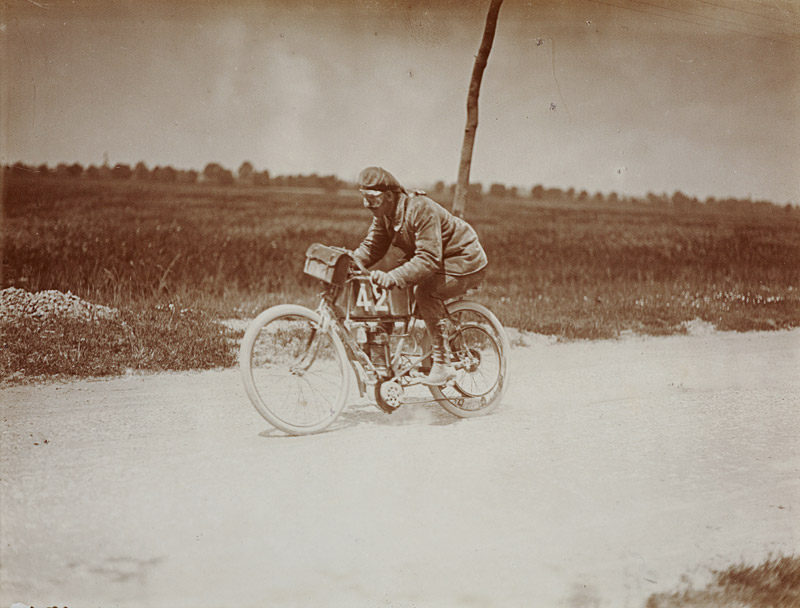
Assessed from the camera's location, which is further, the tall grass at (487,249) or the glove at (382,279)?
the tall grass at (487,249)

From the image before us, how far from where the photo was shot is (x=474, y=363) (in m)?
5.00

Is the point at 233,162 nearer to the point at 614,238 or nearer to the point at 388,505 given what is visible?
the point at 388,505

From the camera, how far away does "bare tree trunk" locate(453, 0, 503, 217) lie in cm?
539

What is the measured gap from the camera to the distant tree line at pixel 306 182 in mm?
4810

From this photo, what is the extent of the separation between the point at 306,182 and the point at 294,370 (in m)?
1.82

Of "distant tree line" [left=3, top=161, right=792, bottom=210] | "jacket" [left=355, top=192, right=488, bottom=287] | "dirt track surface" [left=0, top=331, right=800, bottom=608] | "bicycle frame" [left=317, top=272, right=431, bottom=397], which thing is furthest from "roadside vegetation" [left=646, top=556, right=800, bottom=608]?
"distant tree line" [left=3, top=161, right=792, bottom=210]

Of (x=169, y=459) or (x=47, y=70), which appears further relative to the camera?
(x=47, y=70)

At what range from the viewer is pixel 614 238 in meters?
7.53

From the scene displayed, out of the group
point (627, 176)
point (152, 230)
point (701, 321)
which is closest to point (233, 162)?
point (152, 230)

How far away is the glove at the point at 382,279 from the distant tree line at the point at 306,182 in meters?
1.27

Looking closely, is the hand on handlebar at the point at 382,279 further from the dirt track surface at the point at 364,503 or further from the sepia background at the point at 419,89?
the sepia background at the point at 419,89

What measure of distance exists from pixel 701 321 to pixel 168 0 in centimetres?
548

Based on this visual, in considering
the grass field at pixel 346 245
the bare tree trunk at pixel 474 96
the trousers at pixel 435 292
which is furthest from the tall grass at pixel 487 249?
the trousers at pixel 435 292

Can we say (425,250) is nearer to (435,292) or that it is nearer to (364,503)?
(435,292)
